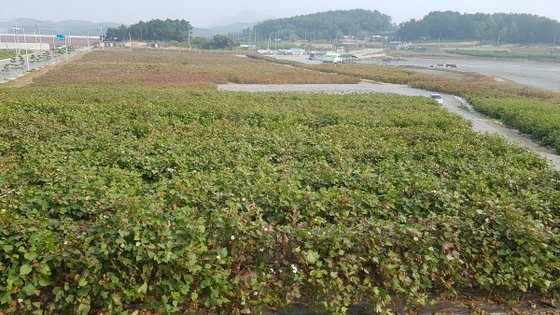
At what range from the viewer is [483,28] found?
147 meters

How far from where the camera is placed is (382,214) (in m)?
5.60

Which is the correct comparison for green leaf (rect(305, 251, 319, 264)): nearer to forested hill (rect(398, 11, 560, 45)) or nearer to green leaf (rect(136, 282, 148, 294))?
green leaf (rect(136, 282, 148, 294))

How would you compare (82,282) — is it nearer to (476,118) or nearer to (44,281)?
(44,281)

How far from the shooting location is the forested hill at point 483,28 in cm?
13062

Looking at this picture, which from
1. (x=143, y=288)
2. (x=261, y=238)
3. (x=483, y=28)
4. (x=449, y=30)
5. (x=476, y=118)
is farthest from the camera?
(x=449, y=30)

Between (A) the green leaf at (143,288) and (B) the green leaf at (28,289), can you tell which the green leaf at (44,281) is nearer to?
(B) the green leaf at (28,289)

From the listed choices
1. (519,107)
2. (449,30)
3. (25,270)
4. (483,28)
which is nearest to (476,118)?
(519,107)

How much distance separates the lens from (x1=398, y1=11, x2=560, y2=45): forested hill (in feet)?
429

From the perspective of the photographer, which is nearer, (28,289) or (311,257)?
(28,289)

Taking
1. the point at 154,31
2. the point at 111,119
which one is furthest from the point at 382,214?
the point at 154,31

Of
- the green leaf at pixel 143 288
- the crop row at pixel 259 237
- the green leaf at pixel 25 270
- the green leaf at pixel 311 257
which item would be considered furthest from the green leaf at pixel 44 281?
the green leaf at pixel 311 257

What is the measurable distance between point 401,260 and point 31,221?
12.5 feet

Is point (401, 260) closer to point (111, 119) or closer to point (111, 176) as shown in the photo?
point (111, 176)

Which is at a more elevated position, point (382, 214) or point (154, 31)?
point (154, 31)
